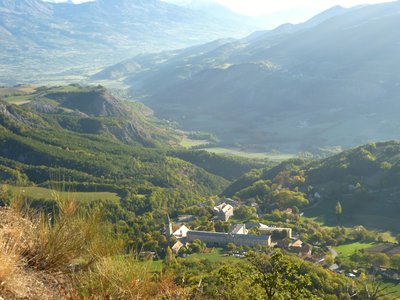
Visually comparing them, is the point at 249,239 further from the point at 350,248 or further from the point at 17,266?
the point at 17,266

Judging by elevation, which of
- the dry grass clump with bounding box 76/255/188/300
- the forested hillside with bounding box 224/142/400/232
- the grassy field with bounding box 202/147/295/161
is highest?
the dry grass clump with bounding box 76/255/188/300

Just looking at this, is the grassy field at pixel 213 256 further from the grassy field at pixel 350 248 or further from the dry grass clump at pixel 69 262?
the dry grass clump at pixel 69 262

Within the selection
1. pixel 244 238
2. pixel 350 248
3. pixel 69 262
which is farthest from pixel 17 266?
pixel 350 248

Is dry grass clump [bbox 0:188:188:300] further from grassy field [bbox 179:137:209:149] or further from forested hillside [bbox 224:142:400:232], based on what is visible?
grassy field [bbox 179:137:209:149]

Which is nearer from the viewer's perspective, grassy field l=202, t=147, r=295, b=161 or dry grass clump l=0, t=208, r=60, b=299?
dry grass clump l=0, t=208, r=60, b=299

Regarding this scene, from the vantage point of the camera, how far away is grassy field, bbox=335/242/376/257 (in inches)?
1679

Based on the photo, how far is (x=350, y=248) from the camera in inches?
1752

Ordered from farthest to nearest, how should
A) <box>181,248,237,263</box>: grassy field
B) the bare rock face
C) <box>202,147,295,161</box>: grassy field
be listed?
<box>202,147,295,161</box>: grassy field, the bare rock face, <box>181,248,237,263</box>: grassy field

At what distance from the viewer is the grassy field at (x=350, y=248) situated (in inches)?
1679

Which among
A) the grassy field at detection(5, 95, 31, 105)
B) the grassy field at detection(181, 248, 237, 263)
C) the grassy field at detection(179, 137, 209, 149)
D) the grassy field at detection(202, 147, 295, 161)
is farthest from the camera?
the grassy field at detection(179, 137, 209, 149)

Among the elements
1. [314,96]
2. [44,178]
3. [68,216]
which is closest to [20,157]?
[44,178]

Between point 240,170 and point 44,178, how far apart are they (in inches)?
1855

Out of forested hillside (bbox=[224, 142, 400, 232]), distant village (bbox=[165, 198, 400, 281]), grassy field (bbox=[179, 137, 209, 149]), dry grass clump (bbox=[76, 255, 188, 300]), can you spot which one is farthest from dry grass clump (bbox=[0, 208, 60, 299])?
grassy field (bbox=[179, 137, 209, 149])

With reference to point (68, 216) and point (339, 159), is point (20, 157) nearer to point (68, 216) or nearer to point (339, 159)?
point (339, 159)
